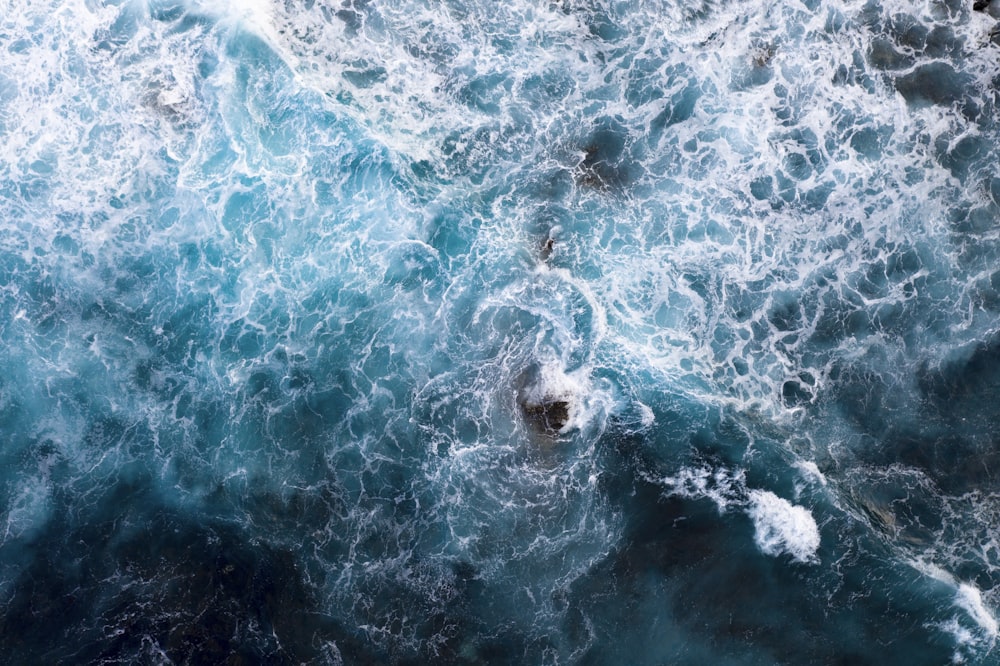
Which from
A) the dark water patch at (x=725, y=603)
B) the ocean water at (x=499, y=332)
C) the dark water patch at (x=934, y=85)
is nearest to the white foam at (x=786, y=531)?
the ocean water at (x=499, y=332)

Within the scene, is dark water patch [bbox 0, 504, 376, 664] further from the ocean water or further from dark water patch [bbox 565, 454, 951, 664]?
dark water patch [bbox 565, 454, 951, 664]

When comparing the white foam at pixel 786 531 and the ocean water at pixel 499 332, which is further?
the ocean water at pixel 499 332

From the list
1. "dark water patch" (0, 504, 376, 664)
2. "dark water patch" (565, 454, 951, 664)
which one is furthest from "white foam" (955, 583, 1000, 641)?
"dark water patch" (0, 504, 376, 664)

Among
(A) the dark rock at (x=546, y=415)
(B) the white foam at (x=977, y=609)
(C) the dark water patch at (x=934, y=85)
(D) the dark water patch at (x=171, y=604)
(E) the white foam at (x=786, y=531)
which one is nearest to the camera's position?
(B) the white foam at (x=977, y=609)

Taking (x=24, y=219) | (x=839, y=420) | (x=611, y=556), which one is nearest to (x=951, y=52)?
(x=839, y=420)

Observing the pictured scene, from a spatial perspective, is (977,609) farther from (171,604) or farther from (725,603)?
(171,604)

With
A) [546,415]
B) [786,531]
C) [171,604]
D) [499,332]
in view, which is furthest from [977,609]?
[171,604]

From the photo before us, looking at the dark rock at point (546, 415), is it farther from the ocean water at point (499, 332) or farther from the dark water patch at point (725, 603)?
the dark water patch at point (725, 603)
